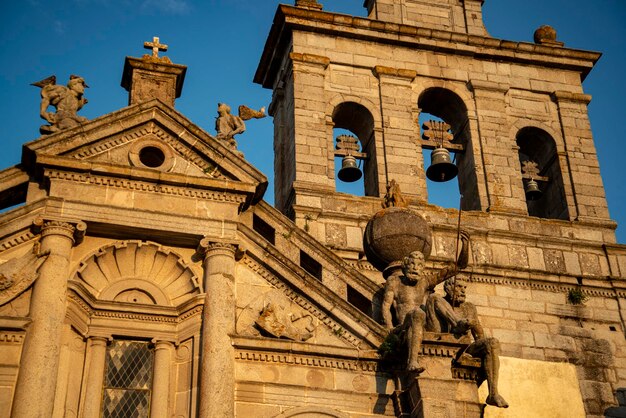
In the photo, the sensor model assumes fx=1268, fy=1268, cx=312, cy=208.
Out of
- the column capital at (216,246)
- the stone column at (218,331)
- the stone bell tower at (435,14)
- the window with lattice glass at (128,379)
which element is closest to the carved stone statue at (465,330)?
the stone column at (218,331)

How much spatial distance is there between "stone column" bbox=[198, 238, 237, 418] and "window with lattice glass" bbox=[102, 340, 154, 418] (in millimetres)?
922

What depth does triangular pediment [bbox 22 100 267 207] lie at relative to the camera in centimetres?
A: 1916

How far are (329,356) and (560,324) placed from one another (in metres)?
8.79

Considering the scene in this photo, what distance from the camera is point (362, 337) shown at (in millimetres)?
18516

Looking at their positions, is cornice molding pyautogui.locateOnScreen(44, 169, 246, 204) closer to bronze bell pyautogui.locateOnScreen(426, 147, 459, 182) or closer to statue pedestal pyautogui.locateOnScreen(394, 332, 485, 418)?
statue pedestal pyautogui.locateOnScreen(394, 332, 485, 418)

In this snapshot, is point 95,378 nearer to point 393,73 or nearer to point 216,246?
point 216,246

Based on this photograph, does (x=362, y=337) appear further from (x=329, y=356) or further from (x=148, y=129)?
(x=148, y=129)

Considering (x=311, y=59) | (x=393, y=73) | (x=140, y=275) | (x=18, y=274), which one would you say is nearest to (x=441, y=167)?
(x=393, y=73)

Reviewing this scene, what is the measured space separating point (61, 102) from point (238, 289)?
4259mm

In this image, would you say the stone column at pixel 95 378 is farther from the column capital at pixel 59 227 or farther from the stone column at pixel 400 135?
the stone column at pixel 400 135

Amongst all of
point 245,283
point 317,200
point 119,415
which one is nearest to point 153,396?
point 119,415

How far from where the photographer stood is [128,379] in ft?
59.3

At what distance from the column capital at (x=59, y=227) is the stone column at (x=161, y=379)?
6.49 ft

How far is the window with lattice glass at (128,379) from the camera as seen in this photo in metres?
17.8
